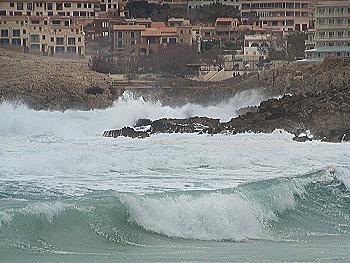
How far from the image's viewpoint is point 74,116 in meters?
48.2

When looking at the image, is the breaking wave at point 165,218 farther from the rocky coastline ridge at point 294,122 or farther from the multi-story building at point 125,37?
the multi-story building at point 125,37

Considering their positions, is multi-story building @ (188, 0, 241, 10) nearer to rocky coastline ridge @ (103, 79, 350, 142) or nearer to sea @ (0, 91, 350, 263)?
rocky coastline ridge @ (103, 79, 350, 142)

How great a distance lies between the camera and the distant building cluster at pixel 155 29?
61.9 m

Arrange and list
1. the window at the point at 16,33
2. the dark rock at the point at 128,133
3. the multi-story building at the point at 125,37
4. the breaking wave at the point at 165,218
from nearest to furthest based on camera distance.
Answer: the breaking wave at the point at 165,218, the dark rock at the point at 128,133, the window at the point at 16,33, the multi-story building at the point at 125,37

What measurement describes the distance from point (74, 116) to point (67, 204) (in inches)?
1135

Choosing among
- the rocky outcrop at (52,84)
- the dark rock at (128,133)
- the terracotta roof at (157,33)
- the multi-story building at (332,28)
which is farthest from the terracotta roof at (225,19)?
the dark rock at (128,133)

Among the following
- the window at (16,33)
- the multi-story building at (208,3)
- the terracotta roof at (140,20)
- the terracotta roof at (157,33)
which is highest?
the multi-story building at (208,3)

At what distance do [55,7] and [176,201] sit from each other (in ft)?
214

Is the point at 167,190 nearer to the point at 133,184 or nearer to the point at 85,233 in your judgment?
the point at 133,184

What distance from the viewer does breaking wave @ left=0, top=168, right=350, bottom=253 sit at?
60.5 ft

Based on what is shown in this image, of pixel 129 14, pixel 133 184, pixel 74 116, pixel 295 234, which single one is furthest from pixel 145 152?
pixel 129 14

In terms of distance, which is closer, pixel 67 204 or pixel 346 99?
pixel 67 204

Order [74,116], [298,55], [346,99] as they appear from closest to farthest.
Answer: [346,99]
[74,116]
[298,55]

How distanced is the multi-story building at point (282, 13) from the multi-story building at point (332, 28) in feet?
75.5
